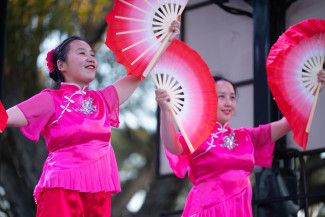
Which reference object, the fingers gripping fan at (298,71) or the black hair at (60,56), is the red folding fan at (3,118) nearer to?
the black hair at (60,56)

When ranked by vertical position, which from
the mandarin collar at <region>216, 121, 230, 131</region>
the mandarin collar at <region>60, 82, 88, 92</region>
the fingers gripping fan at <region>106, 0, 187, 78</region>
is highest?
the fingers gripping fan at <region>106, 0, 187, 78</region>

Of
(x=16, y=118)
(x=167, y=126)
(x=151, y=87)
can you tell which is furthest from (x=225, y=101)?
(x=151, y=87)

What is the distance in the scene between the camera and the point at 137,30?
4688 mm

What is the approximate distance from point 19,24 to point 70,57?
4.23 metres

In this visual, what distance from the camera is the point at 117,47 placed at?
4715 mm

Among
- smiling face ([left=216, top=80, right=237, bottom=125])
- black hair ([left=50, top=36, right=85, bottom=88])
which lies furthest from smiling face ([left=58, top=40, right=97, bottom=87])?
smiling face ([left=216, top=80, right=237, bottom=125])

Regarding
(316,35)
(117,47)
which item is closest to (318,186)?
(316,35)

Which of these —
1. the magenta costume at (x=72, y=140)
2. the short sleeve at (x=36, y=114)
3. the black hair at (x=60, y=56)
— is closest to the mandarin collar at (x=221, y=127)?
the magenta costume at (x=72, y=140)

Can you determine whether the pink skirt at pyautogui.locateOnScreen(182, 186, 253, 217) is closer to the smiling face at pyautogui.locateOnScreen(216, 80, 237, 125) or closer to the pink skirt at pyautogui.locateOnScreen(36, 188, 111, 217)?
the smiling face at pyautogui.locateOnScreen(216, 80, 237, 125)

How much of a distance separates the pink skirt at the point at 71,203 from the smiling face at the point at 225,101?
903mm

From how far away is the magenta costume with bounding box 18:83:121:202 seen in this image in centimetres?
439

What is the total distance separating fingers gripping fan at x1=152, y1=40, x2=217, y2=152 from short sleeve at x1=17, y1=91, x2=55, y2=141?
1.91 feet

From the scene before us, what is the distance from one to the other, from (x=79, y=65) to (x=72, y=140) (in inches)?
16.2

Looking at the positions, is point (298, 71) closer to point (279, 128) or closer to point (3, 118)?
Answer: point (279, 128)
